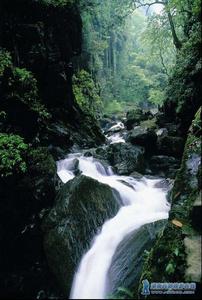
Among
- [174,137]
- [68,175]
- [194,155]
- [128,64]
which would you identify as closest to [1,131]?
[68,175]

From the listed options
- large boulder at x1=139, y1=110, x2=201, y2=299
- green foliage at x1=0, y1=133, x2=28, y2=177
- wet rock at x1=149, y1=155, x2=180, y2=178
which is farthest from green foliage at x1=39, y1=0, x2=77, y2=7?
large boulder at x1=139, y1=110, x2=201, y2=299

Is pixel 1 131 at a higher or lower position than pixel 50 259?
higher

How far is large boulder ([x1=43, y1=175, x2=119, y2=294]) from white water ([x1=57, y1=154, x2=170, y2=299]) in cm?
17

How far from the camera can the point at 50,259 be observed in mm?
6246

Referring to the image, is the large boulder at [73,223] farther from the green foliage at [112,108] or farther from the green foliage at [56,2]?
the green foliage at [112,108]

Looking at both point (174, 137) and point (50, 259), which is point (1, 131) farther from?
point (174, 137)

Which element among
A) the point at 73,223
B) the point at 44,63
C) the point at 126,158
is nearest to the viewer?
the point at 73,223

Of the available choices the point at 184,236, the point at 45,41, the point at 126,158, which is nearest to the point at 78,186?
the point at 184,236

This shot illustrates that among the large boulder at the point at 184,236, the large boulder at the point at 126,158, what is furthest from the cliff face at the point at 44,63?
the large boulder at the point at 184,236

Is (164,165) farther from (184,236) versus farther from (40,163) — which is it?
(184,236)

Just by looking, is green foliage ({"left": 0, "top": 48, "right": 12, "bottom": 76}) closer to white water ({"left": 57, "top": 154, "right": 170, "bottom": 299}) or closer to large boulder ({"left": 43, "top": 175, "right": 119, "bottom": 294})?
white water ({"left": 57, "top": 154, "right": 170, "bottom": 299})

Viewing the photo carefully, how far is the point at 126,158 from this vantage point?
1223cm

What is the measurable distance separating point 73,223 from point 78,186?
0.85m

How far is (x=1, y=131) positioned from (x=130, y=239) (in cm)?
440
